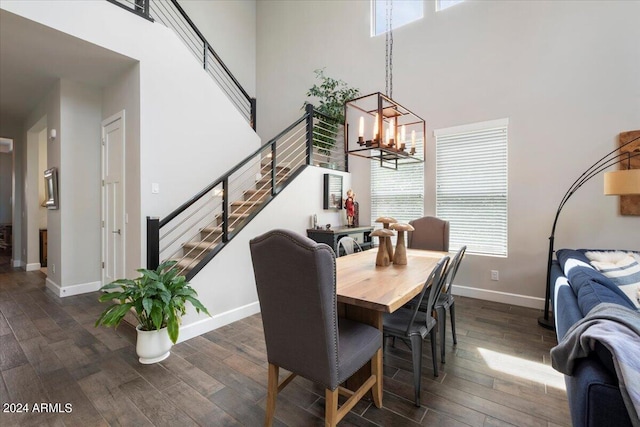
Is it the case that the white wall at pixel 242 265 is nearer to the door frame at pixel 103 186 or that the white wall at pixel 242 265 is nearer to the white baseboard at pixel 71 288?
the door frame at pixel 103 186

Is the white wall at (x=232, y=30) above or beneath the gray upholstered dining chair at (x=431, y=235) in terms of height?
above

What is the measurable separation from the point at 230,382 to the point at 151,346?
0.76m

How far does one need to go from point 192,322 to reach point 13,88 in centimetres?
455

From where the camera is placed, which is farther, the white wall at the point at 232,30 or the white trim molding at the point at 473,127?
the white wall at the point at 232,30

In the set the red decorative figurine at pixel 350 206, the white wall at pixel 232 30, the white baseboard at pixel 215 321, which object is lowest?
the white baseboard at pixel 215 321

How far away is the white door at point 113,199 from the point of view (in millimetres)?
3609

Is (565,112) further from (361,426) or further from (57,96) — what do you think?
(57,96)

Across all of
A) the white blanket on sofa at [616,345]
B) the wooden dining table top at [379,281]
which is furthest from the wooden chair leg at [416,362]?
the white blanket on sofa at [616,345]

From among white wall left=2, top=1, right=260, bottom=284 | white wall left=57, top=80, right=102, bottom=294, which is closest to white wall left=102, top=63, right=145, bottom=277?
white wall left=2, top=1, right=260, bottom=284

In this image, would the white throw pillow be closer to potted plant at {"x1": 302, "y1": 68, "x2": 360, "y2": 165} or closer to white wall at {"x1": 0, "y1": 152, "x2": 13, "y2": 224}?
potted plant at {"x1": 302, "y1": 68, "x2": 360, "y2": 165}

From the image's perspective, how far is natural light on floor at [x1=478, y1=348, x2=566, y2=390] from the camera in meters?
2.10

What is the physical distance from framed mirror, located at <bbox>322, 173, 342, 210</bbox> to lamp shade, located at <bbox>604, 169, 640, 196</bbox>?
119 inches

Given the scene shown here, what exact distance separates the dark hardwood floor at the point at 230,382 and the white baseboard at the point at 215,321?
0.09 meters

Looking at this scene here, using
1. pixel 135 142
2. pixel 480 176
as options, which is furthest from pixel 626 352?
pixel 135 142
